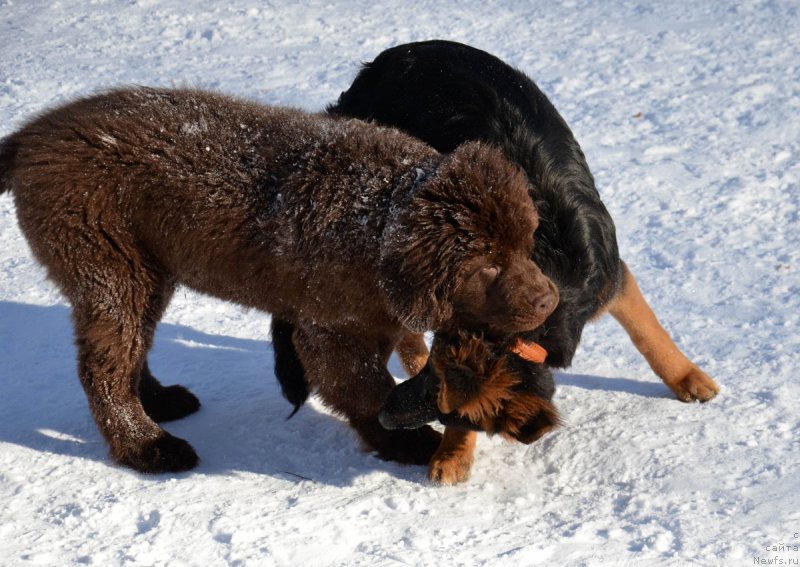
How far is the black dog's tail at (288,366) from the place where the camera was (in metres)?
4.35

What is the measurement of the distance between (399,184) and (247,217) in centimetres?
62

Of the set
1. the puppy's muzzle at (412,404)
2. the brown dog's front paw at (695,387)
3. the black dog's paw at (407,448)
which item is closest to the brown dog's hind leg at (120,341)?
the black dog's paw at (407,448)

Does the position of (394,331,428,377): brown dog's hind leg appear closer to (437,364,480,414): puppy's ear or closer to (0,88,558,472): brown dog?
(0,88,558,472): brown dog

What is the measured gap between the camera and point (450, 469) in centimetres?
388

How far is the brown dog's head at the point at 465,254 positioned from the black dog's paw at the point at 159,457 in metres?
1.27

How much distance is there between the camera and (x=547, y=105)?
457 cm

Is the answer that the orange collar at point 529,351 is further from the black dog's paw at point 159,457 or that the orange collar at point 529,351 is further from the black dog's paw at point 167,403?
the black dog's paw at point 167,403

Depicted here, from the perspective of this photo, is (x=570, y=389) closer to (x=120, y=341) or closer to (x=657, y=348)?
(x=657, y=348)

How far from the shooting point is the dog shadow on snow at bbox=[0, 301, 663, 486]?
4.15 m

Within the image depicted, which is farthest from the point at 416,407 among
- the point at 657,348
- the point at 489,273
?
the point at 657,348

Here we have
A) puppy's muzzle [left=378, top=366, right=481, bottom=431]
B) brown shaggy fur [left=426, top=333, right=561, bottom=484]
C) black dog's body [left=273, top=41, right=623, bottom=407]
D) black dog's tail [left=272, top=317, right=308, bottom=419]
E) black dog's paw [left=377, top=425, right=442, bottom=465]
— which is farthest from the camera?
black dog's tail [left=272, top=317, right=308, bottom=419]

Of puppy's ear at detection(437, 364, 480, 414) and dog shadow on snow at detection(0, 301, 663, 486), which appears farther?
dog shadow on snow at detection(0, 301, 663, 486)

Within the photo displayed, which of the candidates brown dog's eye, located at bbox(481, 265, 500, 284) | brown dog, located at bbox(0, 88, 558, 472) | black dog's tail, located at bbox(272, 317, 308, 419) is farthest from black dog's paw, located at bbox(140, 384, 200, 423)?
brown dog's eye, located at bbox(481, 265, 500, 284)

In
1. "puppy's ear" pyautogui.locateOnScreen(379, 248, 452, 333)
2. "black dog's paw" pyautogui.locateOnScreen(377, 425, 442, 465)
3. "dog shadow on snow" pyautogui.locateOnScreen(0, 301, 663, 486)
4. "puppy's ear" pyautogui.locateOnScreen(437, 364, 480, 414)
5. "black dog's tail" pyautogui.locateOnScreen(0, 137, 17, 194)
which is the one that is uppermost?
"black dog's tail" pyautogui.locateOnScreen(0, 137, 17, 194)
